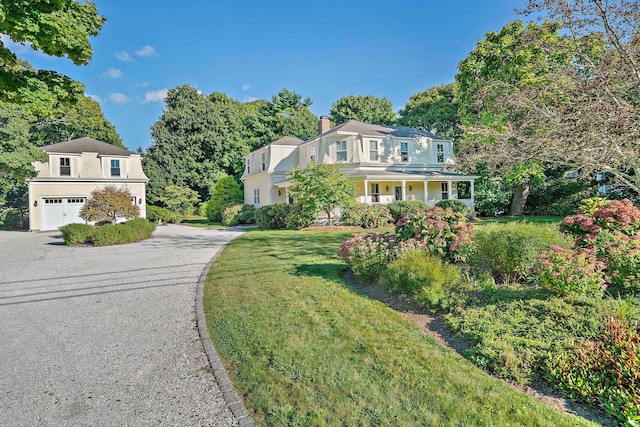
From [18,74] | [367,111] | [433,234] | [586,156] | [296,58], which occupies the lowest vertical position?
[433,234]

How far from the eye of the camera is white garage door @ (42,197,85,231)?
927 inches

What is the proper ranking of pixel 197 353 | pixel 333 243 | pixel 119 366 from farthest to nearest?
pixel 333 243
pixel 197 353
pixel 119 366

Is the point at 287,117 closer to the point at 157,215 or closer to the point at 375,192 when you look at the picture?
the point at 157,215

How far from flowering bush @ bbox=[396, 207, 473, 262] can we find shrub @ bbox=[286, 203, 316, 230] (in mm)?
11136

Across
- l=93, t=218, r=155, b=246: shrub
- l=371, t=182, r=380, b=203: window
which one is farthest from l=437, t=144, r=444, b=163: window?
l=93, t=218, r=155, b=246: shrub

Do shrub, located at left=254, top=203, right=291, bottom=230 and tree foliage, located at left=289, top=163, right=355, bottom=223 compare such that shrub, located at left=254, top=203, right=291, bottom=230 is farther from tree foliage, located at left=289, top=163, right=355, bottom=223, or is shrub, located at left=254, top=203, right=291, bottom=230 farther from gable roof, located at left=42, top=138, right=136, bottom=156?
gable roof, located at left=42, top=138, right=136, bottom=156

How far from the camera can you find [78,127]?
34344 mm

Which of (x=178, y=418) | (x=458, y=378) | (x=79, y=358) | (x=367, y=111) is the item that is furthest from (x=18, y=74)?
(x=367, y=111)

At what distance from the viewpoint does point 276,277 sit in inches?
296

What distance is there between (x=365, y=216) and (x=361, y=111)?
954 inches

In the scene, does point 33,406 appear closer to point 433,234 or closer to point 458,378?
point 458,378

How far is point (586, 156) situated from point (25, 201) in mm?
35378

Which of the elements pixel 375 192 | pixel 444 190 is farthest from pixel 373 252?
pixel 444 190

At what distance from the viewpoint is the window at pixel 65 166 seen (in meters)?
24.2
